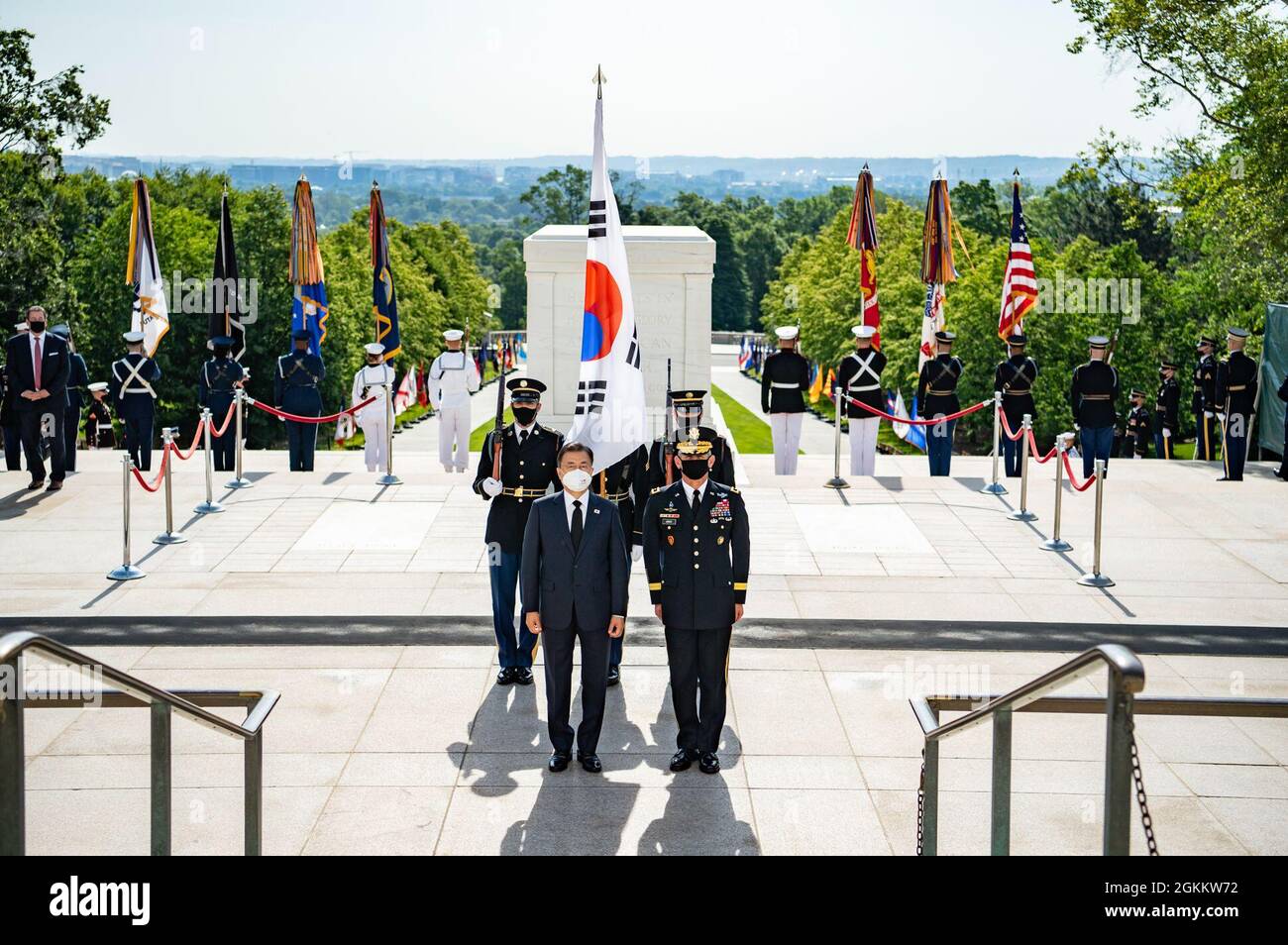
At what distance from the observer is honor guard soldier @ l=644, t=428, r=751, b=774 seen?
25.5 feet

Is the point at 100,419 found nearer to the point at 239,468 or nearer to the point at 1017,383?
the point at 239,468

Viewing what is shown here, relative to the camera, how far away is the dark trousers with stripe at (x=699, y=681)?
25.6 ft

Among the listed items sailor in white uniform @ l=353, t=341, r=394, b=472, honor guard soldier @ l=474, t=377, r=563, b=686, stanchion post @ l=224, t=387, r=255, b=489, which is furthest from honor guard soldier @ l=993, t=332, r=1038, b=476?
→ honor guard soldier @ l=474, t=377, r=563, b=686

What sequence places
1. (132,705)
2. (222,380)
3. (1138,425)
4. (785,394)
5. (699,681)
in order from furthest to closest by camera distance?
(1138,425), (222,380), (785,394), (699,681), (132,705)

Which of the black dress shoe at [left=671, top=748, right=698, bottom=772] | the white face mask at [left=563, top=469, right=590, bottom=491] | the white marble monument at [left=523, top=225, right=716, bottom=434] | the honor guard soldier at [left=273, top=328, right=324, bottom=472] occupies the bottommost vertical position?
the black dress shoe at [left=671, top=748, right=698, bottom=772]

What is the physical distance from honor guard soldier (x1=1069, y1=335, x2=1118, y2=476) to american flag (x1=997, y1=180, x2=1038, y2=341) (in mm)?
4041

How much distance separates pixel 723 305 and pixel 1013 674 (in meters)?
105

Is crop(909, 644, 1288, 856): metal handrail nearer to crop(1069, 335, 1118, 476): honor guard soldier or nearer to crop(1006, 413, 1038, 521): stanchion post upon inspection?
crop(1006, 413, 1038, 521): stanchion post

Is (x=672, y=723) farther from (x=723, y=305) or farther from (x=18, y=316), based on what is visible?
(x=723, y=305)

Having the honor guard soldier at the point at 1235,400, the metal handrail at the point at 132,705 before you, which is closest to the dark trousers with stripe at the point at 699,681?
the metal handrail at the point at 132,705

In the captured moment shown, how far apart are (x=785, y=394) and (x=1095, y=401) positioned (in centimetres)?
325

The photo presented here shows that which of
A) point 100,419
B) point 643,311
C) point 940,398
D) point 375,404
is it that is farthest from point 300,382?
point 940,398

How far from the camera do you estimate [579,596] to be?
7797 millimetres

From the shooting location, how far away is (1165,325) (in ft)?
128
